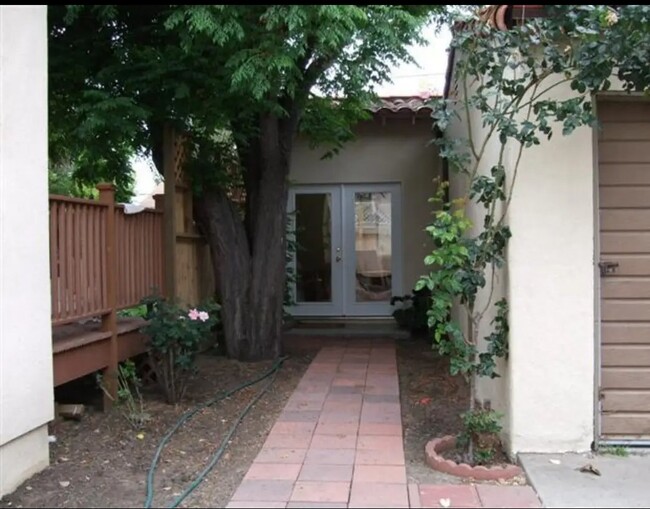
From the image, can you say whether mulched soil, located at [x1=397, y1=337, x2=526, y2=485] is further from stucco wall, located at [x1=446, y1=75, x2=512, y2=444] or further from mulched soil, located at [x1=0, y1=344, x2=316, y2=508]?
mulched soil, located at [x1=0, y1=344, x2=316, y2=508]

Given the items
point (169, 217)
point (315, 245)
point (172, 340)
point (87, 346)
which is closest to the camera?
point (87, 346)

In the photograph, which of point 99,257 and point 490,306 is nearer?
point 490,306

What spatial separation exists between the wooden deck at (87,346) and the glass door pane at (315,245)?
14.5 ft

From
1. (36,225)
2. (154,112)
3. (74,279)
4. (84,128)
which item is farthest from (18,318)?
(154,112)

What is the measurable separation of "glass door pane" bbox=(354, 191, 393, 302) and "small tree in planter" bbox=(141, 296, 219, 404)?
4.88 metres

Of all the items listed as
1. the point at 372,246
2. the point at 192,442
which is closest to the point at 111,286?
the point at 192,442

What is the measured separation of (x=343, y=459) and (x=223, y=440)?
1.01 metres

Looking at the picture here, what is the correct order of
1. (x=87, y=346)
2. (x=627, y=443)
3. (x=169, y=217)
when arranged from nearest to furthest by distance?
(x=627, y=443) → (x=87, y=346) → (x=169, y=217)

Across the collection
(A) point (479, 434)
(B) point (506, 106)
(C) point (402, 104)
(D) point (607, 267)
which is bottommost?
(A) point (479, 434)

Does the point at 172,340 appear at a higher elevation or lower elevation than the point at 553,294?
lower

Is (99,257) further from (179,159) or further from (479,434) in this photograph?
(479,434)

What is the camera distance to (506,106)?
13.6ft

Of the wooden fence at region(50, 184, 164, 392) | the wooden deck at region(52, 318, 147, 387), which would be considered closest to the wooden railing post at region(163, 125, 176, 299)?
the wooden fence at region(50, 184, 164, 392)

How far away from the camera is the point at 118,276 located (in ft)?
19.0
